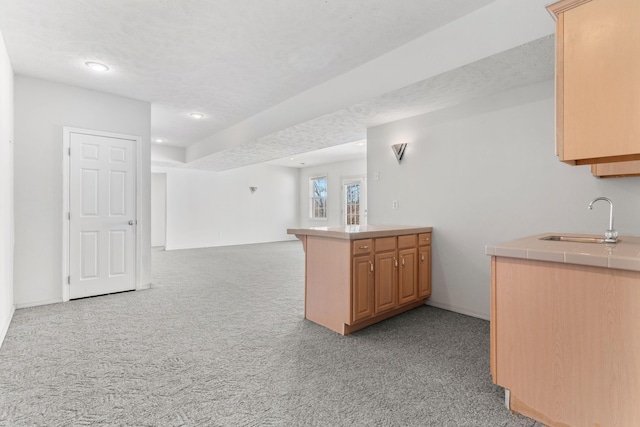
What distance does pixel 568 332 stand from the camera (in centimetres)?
151

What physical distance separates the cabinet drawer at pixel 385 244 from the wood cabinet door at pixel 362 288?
5.9 inches

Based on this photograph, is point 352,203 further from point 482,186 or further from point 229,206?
point 482,186

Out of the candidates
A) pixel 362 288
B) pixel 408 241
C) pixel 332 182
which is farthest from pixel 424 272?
pixel 332 182

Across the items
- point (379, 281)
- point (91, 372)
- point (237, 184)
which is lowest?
point (91, 372)

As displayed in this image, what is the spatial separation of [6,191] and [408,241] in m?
3.79

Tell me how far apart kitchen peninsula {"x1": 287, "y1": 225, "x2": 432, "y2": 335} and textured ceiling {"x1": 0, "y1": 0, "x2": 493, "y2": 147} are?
1.63 m

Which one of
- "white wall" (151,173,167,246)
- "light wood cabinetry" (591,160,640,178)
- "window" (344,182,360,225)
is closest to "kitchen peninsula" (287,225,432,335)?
"light wood cabinetry" (591,160,640,178)

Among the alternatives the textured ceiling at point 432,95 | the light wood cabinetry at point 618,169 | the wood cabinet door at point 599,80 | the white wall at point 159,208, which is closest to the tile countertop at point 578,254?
the wood cabinet door at point 599,80

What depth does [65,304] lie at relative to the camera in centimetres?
358

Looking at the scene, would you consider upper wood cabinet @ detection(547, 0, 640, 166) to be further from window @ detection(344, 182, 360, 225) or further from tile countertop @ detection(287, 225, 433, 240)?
window @ detection(344, 182, 360, 225)

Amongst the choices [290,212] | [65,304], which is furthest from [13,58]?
[290,212]

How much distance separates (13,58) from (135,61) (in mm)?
1125

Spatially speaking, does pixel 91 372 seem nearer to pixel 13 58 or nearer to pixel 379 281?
pixel 379 281

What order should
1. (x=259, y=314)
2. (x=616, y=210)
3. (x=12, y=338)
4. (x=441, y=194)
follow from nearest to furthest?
(x=616, y=210), (x=12, y=338), (x=259, y=314), (x=441, y=194)
